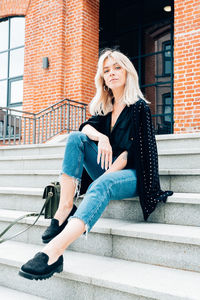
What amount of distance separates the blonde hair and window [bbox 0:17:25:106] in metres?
5.65

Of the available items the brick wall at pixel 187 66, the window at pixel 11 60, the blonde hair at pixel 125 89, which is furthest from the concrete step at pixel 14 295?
the window at pixel 11 60

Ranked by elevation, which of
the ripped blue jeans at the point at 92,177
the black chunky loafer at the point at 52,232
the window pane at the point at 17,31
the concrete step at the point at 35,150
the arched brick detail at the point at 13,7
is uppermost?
the arched brick detail at the point at 13,7

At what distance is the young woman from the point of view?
1683 mm

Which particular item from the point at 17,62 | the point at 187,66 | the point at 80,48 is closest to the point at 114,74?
the point at 187,66

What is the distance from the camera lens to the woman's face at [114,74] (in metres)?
2.33

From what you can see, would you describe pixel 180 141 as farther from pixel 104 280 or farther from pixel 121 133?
pixel 104 280

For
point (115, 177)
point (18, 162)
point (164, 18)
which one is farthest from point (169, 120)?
point (115, 177)

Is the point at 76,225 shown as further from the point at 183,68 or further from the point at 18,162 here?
the point at 183,68

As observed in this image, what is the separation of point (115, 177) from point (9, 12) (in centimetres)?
718

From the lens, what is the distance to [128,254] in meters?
1.88

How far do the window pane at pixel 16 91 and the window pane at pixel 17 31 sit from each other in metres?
0.98

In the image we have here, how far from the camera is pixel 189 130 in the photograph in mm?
4984

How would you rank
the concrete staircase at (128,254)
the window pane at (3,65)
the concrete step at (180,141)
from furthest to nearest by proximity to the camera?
the window pane at (3,65)
the concrete step at (180,141)
the concrete staircase at (128,254)

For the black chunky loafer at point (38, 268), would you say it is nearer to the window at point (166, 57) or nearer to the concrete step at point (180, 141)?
the concrete step at point (180, 141)
